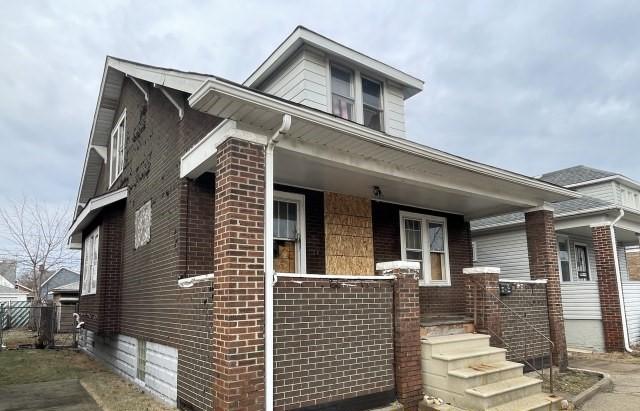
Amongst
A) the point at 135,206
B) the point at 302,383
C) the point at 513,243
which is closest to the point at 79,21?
the point at 135,206

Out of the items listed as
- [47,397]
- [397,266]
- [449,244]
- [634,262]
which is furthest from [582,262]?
[634,262]

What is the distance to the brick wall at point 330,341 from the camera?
524 centimetres

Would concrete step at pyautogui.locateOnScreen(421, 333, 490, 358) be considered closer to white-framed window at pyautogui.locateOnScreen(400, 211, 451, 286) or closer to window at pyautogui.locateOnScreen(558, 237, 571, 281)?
white-framed window at pyautogui.locateOnScreen(400, 211, 451, 286)

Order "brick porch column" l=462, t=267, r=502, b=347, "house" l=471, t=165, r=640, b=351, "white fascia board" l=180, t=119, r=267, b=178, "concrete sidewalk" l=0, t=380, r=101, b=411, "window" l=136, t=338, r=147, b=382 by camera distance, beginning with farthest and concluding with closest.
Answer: "house" l=471, t=165, r=640, b=351 → "window" l=136, t=338, r=147, b=382 → "brick porch column" l=462, t=267, r=502, b=347 → "concrete sidewalk" l=0, t=380, r=101, b=411 → "white fascia board" l=180, t=119, r=267, b=178

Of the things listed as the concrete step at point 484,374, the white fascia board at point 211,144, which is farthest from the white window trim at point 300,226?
the concrete step at point 484,374

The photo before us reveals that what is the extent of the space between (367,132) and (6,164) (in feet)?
170

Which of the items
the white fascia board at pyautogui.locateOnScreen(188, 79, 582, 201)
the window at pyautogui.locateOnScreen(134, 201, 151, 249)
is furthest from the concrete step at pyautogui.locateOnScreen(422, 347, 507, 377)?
the window at pyautogui.locateOnScreen(134, 201, 151, 249)

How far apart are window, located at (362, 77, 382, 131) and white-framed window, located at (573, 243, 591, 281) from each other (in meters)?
9.87

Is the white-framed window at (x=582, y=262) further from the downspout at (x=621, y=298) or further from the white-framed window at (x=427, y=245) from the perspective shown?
the white-framed window at (x=427, y=245)

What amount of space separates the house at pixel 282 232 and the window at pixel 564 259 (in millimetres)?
5962

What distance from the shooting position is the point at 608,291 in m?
12.1

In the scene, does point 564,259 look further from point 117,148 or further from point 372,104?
point 117,148

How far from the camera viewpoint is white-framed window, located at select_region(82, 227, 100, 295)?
11172mm

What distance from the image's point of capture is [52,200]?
34.6 metres
